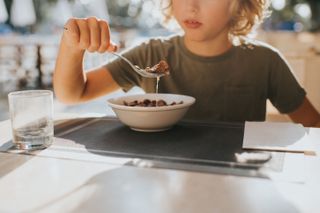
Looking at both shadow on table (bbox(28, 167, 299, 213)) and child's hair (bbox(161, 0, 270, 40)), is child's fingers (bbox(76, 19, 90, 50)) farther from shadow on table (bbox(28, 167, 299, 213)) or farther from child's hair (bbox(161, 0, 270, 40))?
child's hair (bbox(161, 0, 270, 40))

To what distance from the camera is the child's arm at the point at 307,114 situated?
1082mm

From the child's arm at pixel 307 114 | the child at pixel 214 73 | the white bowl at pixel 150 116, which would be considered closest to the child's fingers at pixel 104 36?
the white bowl at pixel 150 116

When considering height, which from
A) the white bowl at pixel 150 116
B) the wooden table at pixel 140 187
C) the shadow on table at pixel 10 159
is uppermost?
the white bowl at pixel 150 116

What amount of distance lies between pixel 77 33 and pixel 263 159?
0.48 meters

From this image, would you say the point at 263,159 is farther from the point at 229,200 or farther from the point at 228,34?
the point at 228,34

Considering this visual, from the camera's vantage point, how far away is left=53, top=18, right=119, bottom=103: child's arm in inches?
31.9

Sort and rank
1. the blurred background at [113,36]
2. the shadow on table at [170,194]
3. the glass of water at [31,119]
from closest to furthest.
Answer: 1. the shadow on table at [170,194]
2. the glass of water at [31,119]
3. the blurred background at [113,36]

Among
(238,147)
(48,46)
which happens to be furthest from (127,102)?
(48,46)

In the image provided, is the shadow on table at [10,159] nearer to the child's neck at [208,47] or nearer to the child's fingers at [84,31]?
the child's fingers at [84,31]

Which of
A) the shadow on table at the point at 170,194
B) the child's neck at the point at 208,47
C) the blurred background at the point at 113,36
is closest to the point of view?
the shadow on table at the point at 170,194

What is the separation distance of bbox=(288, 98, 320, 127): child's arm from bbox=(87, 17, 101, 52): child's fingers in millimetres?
639

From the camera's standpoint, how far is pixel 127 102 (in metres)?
0.85

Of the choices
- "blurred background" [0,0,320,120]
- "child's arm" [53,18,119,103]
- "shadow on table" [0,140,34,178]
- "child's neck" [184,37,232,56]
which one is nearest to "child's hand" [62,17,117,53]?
"child's arm" [53,18,119,103]

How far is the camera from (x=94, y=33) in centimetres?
81
